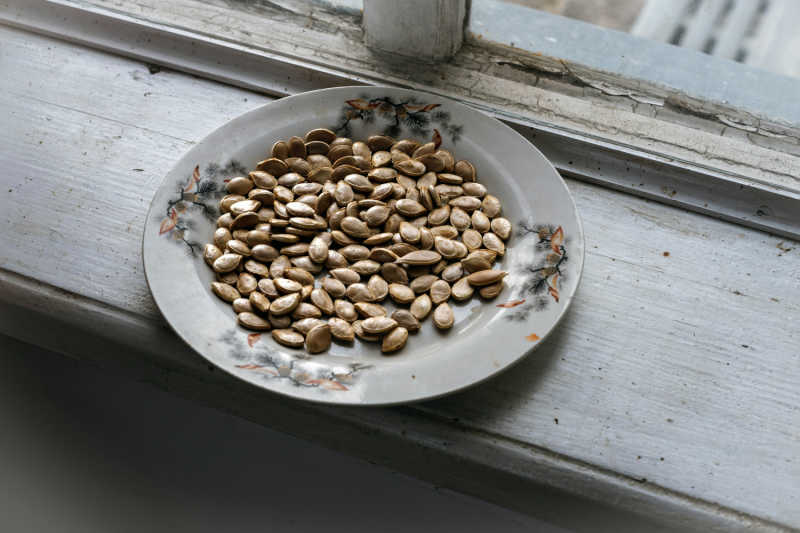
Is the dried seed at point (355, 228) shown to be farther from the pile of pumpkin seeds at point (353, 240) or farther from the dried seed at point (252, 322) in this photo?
the dried seed at point (252, 322)

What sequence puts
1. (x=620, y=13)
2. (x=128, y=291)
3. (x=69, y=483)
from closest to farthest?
(x=128, y=291), (x=69, y=483), (x=620, y=13)

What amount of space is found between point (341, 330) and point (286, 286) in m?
0.06

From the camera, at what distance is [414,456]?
1.72 ft

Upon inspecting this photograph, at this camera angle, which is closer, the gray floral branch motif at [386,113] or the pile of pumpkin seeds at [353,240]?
the pile of pumpkin seeds at [353,240]

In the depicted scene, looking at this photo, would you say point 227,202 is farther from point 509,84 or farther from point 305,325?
point 509,84

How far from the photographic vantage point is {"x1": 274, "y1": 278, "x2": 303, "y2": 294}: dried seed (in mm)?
521

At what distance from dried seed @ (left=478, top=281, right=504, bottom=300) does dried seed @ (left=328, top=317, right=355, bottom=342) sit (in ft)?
0.36

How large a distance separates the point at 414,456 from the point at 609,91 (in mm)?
475

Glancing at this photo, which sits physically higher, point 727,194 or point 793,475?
point 727,194

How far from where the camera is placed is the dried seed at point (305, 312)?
1.68 feet

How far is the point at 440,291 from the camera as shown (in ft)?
1.74

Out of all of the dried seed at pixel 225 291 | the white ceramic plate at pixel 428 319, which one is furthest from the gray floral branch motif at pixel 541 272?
the dried seed at pixel 225 291

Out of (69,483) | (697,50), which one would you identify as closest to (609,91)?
(697,50)

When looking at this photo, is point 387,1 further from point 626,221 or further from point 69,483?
point 69,483
